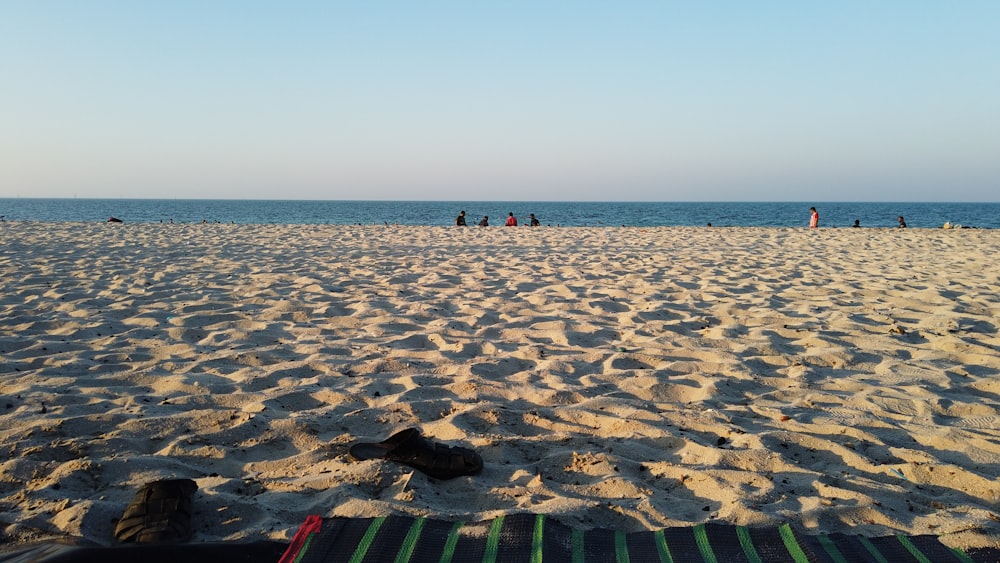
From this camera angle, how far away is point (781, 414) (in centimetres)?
316

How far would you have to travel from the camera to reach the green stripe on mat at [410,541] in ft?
6.12

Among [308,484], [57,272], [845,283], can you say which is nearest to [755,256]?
[845,283]

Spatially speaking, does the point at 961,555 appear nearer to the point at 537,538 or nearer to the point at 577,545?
the point at 577,545

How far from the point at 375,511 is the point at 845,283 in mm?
6576

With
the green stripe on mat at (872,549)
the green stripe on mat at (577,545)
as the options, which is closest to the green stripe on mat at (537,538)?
the green stripe on mat at (577,545)

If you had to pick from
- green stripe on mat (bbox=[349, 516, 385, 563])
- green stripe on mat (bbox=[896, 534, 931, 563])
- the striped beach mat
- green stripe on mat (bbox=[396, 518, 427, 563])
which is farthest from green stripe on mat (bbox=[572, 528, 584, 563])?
green stripe on mat (bbox=[896, 534, 931, 563])

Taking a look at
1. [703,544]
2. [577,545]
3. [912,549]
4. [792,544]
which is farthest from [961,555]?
[577,545]

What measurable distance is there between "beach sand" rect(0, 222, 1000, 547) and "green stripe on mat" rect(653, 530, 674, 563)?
13 cm

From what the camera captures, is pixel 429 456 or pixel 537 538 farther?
pixel 429 456

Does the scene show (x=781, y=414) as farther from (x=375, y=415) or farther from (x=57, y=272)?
(x=57, y=272)

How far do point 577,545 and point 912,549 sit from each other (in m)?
1.06

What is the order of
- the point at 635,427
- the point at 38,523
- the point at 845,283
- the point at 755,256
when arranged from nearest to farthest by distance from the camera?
the point at 38,523, the point at 635,427, the point at 845,283, the point at 755,256

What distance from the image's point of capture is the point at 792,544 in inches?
77.1

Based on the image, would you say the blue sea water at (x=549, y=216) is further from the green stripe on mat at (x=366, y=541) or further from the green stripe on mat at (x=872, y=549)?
the green stripe on mat at (x=872, y=549)
